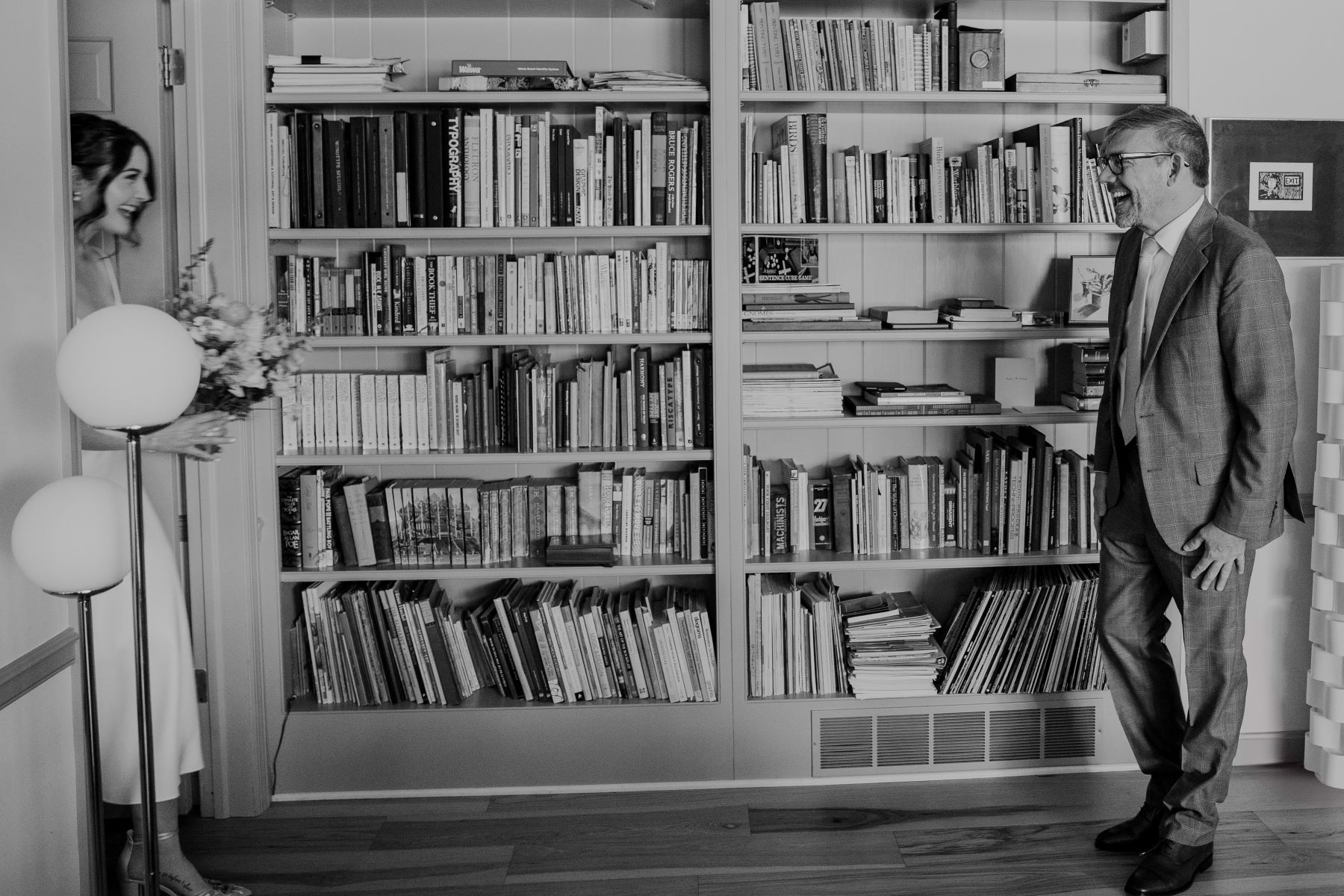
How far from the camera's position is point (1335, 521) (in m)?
3.18

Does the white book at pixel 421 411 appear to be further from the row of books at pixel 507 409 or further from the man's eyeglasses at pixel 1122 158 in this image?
the man's eyeglasses at pixel 1122 158

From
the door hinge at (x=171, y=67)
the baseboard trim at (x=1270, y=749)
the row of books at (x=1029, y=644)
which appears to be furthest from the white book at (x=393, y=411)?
the baseboard trim at (x=1270, y=749)

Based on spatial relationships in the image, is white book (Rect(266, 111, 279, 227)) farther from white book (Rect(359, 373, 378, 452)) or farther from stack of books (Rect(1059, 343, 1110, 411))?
stack of books (Rect(1059, 343, 1110, 411))

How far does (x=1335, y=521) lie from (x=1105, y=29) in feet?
4.97

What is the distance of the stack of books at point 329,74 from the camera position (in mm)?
3121

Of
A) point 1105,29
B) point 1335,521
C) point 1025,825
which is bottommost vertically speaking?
point 1025,825

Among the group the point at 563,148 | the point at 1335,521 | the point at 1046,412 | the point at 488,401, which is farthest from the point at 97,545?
the point at 1335,521

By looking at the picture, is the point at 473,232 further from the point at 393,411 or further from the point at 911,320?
the point at 911,320

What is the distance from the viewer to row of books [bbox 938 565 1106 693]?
3342mm

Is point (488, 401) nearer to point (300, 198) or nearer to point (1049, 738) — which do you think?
point (300, 198)

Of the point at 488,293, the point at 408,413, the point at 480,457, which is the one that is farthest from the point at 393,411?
the point at 488,293

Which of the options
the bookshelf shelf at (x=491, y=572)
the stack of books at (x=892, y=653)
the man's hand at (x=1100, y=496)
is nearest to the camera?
the man's hand at (x=1100, y=496)

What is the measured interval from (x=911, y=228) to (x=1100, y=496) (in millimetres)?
856

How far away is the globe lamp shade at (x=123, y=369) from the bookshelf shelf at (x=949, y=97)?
70.0 inches
